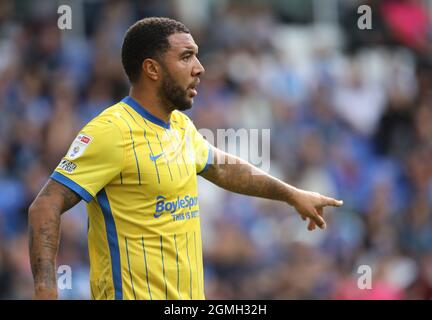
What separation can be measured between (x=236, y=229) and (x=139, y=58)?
493cm

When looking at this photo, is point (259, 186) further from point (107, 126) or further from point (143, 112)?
point (107, 126)

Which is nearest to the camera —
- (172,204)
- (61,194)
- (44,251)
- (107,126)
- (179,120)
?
(44,251)

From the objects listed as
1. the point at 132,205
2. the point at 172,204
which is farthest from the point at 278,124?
the point at 132,205

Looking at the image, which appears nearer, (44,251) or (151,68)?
(44,251)

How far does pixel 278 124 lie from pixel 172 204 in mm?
5960

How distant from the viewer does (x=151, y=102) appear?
18.2 feet

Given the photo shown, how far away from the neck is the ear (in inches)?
3.6

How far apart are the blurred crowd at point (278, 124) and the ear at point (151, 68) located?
419 cm

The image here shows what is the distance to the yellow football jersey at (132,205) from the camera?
5.19 m

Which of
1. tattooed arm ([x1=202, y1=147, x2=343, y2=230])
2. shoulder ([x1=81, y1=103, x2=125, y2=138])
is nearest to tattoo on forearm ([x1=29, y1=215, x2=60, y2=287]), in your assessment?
shoulder ([x1=81, y1=103, x2=125, y2=138])

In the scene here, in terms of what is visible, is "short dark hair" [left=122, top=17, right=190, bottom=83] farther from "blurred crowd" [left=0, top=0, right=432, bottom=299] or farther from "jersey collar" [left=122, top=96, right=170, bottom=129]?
"blurred crowd" [left=0, top=0, right=432, bottom=299]

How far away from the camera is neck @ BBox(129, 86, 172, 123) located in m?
5.55

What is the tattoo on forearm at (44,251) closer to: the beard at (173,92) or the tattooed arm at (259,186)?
the beard at (173,92)

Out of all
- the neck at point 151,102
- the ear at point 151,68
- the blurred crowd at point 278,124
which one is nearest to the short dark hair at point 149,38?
the ear at point 151,68
